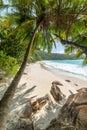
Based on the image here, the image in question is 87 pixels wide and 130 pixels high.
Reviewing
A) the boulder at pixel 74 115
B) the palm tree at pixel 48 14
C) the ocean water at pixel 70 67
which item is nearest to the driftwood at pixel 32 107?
the palm tree at pixel 48 14

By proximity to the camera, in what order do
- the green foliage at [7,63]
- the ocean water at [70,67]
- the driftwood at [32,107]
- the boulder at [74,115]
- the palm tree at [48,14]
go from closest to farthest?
the boulder at [74,115], the driftwood at [32,107], the palm tree at [48,14], the green foliage at [7,63], the ocean water at [70,67]

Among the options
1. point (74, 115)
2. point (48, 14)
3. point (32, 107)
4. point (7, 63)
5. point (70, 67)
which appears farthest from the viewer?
point (70, 67)

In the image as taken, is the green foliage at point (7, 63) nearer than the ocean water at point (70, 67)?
Yes

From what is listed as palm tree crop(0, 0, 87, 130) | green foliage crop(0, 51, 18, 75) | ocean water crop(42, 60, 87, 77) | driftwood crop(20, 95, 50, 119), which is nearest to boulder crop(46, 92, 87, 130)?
driftwood crop(20, 95, 50, 119)

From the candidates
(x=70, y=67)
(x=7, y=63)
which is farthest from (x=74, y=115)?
(x=70, y=67)

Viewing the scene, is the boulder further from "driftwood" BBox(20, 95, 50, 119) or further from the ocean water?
the ocean water

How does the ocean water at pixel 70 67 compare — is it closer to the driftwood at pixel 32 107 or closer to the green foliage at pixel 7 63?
the green foliage at pixel 7 63

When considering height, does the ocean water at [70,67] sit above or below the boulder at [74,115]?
below

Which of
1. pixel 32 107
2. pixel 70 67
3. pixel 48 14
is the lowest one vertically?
pixel 70 67

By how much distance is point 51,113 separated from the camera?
41.3 ft

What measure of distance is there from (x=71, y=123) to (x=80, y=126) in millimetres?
353

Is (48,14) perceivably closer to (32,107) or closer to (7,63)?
(32,107)

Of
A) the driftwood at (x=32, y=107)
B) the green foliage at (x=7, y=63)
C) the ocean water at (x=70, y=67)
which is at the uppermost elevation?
the green foliage at (x=7, y=63)

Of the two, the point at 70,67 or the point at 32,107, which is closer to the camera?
the point at 32,107
